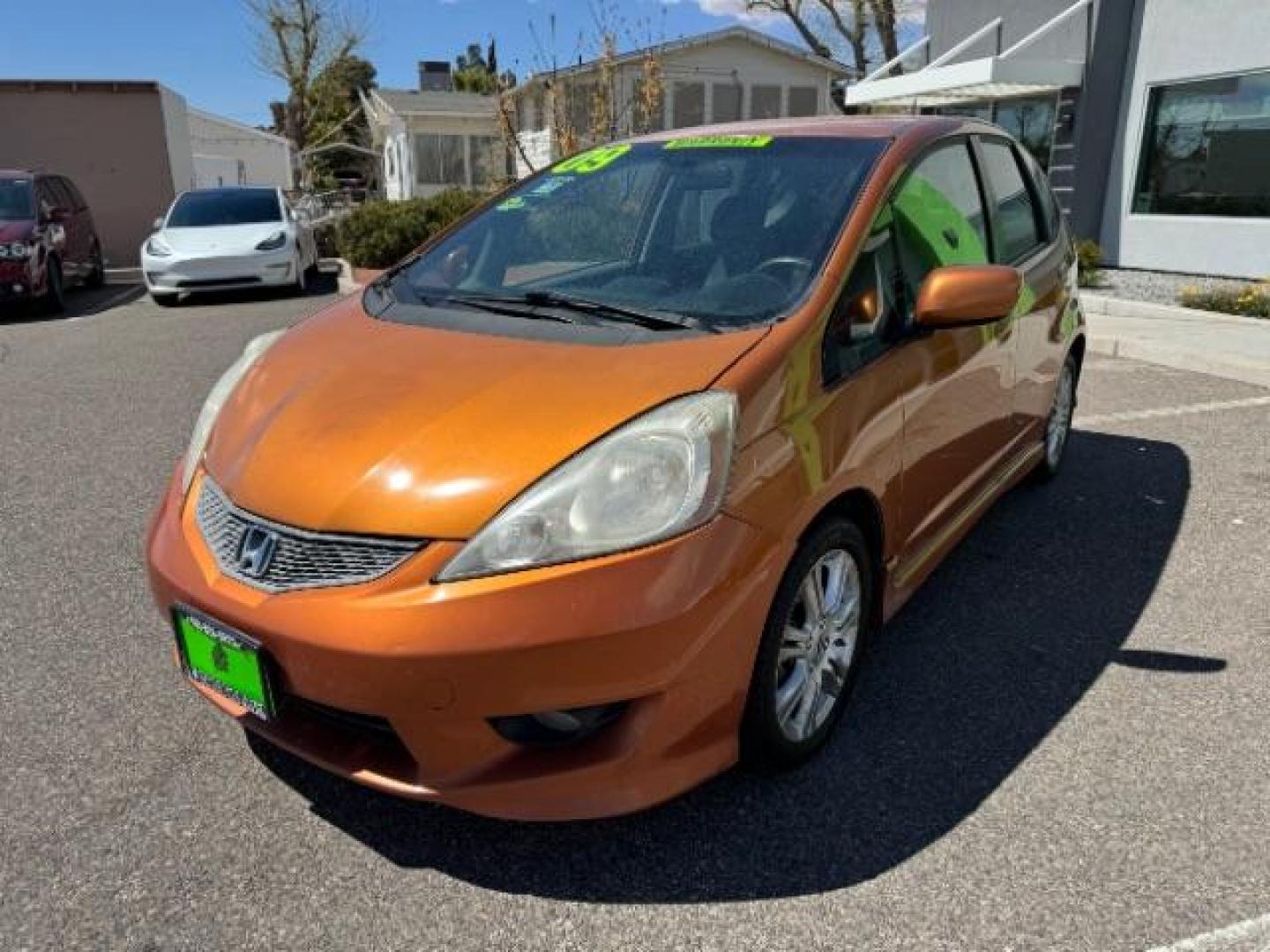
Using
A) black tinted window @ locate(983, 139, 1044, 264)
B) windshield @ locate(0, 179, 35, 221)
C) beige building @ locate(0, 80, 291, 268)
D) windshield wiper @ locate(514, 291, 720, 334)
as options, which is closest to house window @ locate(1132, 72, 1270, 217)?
black tinted window @ locate(983, 139, 1044, 264)

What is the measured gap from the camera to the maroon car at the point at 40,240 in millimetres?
10266

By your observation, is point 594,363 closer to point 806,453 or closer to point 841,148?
point 806,453

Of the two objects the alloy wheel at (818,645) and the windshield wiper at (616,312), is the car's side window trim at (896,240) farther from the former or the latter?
the alloy wheel at (818,645)

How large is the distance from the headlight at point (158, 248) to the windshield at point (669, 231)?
29.6ft

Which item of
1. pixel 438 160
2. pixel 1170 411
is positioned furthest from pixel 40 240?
pixel 438 160

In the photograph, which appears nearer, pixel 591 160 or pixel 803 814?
pixel 803 814

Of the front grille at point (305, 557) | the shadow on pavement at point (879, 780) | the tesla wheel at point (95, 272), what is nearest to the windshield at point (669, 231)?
the front grille at point (305, 557)

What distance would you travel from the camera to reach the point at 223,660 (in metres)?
2.10

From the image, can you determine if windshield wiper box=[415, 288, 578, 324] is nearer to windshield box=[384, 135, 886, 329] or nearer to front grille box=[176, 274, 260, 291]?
windshield box=[384, 135, 886, 329]

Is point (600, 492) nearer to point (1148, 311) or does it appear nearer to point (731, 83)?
point (1148, 311)

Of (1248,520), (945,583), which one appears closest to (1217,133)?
(1248,520)

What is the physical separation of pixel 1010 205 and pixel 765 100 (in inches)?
964

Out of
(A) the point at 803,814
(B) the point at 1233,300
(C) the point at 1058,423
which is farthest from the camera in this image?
(B) the point at 1233,300

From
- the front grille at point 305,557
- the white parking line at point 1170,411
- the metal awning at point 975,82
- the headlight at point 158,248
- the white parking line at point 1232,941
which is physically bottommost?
the white parking line at point 1232,941
